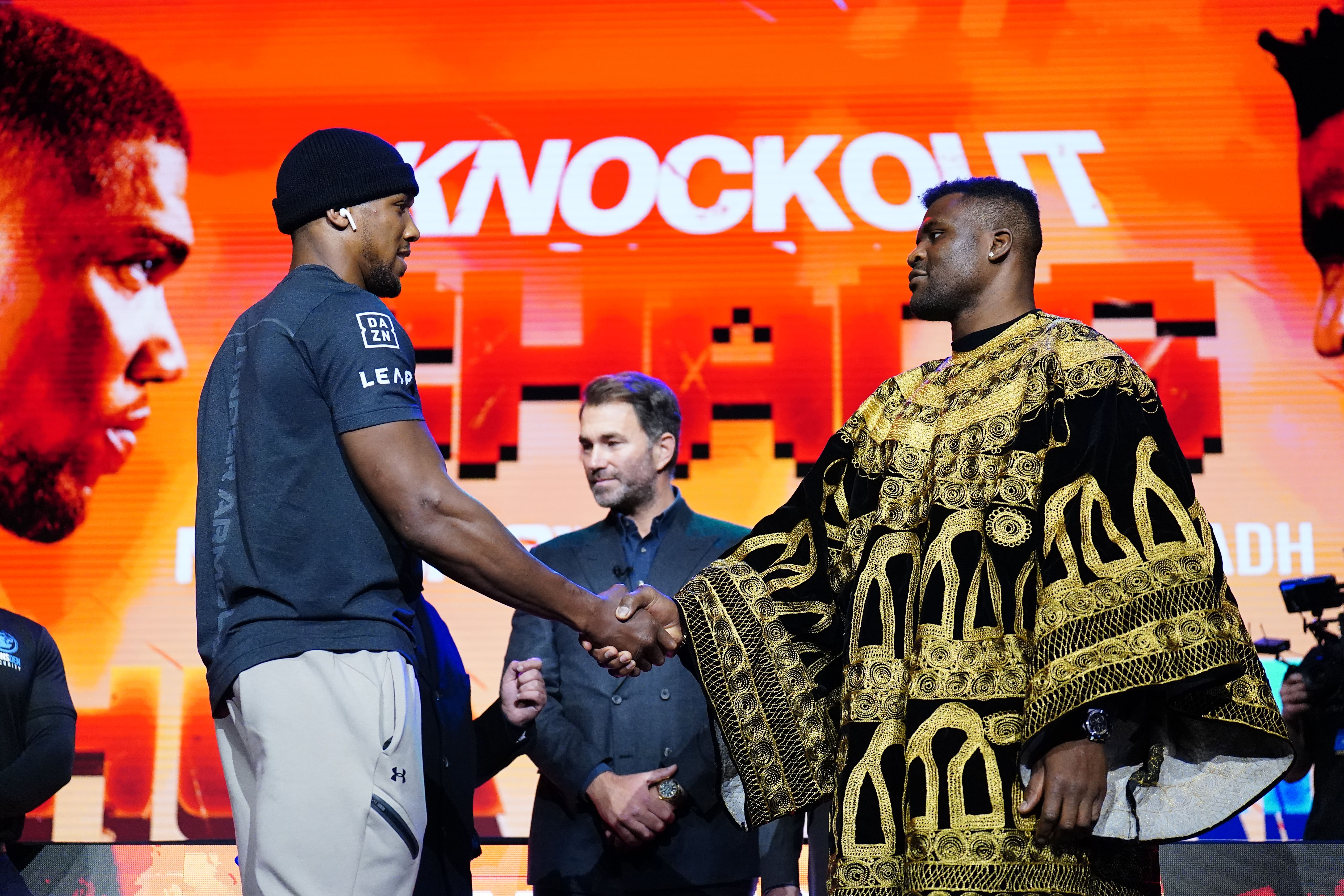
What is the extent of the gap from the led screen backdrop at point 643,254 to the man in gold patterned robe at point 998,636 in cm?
208

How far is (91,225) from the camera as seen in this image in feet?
14.5

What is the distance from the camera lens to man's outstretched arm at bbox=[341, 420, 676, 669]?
1.69 m

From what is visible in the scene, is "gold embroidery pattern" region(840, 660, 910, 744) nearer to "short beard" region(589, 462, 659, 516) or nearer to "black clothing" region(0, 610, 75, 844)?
"short beard" region(589, 462, 659, 516)

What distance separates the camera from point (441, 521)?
1.72 meters

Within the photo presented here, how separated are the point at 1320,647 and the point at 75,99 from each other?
4.40 metres

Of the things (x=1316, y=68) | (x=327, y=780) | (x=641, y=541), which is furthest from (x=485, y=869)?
(x=1316, y=68)

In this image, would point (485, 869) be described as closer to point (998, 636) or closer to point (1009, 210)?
point (998, 636)

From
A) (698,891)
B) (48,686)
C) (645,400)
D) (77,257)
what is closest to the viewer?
(698,891)

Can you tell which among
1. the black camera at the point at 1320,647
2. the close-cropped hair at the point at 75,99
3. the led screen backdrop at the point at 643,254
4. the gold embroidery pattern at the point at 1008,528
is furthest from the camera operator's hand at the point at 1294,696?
the close-cropped hair at the point at 75,99

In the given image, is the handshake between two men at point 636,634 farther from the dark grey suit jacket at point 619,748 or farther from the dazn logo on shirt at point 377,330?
the dazn logo on shirt at point 377,330

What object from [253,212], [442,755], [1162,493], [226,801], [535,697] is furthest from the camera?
[253,212]

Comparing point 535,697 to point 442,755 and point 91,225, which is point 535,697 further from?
point 91,225

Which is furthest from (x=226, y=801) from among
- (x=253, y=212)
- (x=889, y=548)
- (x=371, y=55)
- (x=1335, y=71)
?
(x=1335, y=71)

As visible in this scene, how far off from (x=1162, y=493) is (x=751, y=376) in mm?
2496
